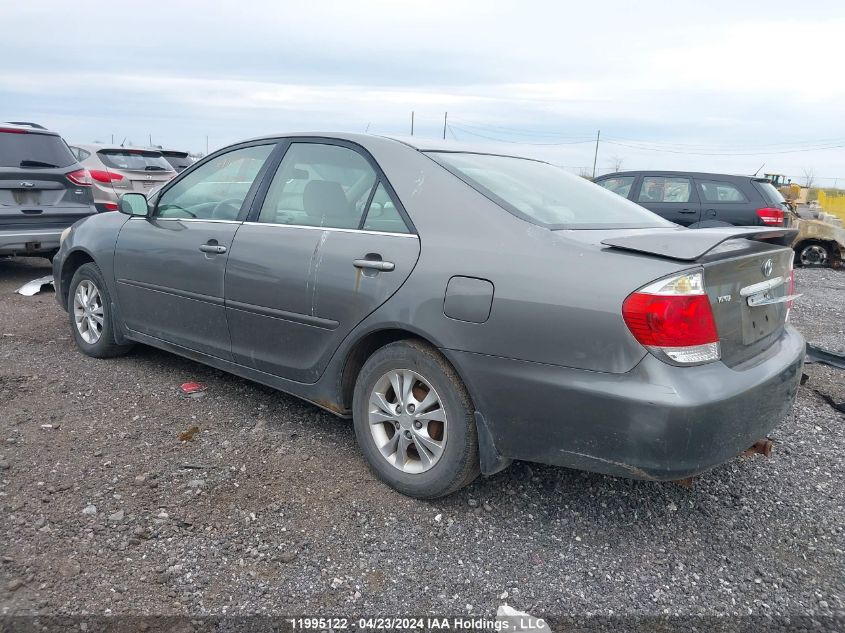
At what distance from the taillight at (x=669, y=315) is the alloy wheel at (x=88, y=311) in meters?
3.85

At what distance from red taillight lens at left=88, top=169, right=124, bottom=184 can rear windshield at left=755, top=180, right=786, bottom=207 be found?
9724mm

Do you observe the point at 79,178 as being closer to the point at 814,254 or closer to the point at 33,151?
the point at 33,151

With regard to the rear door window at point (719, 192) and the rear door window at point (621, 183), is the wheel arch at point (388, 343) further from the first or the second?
the rear door window at point (719, 192)

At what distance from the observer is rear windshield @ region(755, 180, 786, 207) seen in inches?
411

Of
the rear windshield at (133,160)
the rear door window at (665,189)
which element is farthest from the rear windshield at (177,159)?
the rear door window at (665,189)

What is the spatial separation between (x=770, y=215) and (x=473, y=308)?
363 inches

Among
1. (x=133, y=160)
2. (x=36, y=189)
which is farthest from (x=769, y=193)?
(x=36, y=189)

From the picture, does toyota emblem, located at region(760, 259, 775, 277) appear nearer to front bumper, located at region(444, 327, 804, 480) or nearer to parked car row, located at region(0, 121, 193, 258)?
front bumper, located at region(444, 327, 804, 480)

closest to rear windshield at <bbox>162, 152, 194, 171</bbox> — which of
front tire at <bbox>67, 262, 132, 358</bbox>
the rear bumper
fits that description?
the rear bumper

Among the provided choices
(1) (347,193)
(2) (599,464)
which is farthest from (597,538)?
(1) (347,193)

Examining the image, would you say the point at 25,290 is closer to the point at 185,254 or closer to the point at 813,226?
the point at 185,254

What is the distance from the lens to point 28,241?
731cm

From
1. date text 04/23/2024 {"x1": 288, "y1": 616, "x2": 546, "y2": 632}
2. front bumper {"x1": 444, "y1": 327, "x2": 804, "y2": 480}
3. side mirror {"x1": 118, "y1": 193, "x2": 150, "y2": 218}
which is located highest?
side mirror {"x1": 118, "y1": 193, "x2": 150, "y2": 218}

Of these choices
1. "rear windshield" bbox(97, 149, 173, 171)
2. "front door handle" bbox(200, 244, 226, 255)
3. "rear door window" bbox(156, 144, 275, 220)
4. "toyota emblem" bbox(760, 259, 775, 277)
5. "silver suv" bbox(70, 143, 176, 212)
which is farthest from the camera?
"rear windshield" bbox(97, 149, 173, 171)
